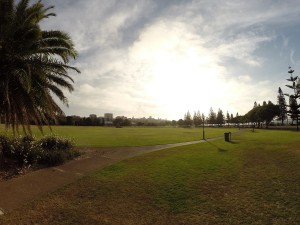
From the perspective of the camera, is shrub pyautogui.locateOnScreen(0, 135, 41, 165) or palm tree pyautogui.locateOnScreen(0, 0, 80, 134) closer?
palm tree pyautogui.locateOnScreen(0, 0, 80, 134)

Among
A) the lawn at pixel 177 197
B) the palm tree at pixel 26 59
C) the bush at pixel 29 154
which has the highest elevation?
the palm tree at pixel 26 59

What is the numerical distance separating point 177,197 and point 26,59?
10035mm

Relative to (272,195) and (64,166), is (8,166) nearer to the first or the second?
(64,166)

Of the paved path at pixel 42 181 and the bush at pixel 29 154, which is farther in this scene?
the bush at pixel 29 154

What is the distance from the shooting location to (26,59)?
45.1 feet

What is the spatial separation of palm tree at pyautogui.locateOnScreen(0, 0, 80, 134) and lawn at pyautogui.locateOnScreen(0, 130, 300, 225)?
5.02 metres

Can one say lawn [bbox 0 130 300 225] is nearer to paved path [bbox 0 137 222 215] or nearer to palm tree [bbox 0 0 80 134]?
paved path [bbox 0 137 222 215]

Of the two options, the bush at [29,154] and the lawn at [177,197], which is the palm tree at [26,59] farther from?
the lawn at [177,197]

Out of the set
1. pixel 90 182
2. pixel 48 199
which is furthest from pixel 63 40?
pixel 48 199

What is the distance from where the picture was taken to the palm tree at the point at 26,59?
514 inches

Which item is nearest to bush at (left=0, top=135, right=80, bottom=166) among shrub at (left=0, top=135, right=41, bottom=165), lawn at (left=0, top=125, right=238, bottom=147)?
shrub at (left=0, top=135, right=41, bottom=165)

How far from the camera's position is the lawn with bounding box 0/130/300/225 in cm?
821

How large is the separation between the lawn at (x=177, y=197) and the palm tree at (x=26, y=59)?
5017 millimetres

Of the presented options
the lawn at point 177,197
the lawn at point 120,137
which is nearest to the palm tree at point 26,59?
the lawn at point 177,197
